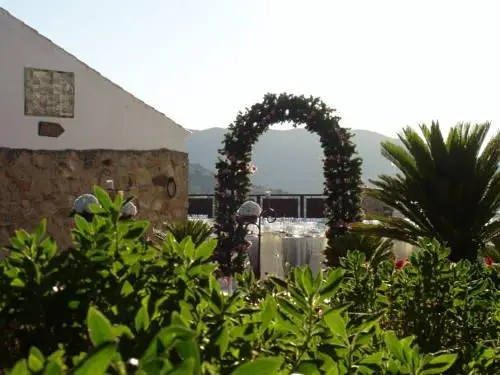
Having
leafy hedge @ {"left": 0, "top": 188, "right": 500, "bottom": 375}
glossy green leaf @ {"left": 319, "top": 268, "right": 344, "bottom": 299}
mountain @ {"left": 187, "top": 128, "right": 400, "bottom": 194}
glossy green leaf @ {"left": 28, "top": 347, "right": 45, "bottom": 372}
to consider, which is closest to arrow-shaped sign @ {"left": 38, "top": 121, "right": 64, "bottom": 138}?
leafy hedge @ {"left": 0, "top": 188, "right": 500, "bottom": 375}

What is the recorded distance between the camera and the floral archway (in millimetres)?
9383

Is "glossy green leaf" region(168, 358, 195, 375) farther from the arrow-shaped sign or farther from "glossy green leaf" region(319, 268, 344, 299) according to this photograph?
the arrow-shaped sign

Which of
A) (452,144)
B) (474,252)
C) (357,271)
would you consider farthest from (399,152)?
(357,271)

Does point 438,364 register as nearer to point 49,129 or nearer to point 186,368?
point 186,368

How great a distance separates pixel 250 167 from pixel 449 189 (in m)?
4.33

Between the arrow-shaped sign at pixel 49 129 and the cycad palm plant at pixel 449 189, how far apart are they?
471 centimetres

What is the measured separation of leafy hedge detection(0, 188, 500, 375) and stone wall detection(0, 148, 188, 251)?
256 inches

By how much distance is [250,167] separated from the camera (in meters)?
10.1

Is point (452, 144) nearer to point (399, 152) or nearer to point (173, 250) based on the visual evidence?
point (399, 152)

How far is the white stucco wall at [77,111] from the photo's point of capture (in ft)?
29.4

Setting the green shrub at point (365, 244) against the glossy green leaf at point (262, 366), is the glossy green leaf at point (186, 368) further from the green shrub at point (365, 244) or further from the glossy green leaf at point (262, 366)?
the green shrub at point (365, 244)

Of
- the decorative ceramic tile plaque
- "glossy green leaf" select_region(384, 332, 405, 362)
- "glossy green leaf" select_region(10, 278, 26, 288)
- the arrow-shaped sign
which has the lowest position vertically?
"glossy green leaf" select_region(384, 332, 405, 362)

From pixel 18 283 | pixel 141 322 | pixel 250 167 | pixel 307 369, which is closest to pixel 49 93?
pixel 250 167

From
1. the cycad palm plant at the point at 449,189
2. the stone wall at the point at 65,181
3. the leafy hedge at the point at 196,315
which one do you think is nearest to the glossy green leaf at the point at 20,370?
the leafy hedge at the point at 196,315
